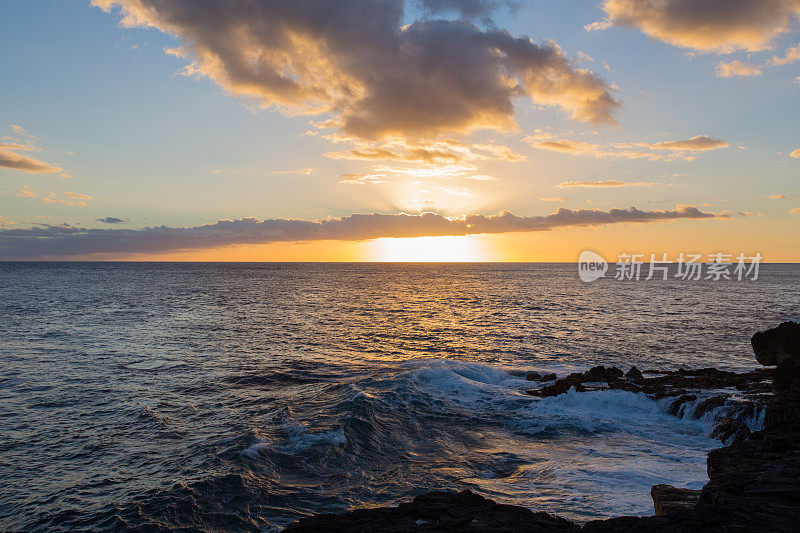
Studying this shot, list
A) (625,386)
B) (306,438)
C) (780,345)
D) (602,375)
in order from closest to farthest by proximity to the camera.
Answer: (306,438), (780,345), (625,386), (602,375)

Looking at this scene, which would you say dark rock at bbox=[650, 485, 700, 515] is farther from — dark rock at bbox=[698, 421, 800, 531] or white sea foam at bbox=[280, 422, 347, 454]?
→ white sea foam at bbox=[280, 422, 347, 454]

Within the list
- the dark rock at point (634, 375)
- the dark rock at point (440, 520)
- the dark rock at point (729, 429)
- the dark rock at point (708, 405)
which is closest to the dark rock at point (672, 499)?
the dark rock at point (440, 520)

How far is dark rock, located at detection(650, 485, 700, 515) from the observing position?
9.23m

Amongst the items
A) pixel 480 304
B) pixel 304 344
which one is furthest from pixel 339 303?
pixel 304 344

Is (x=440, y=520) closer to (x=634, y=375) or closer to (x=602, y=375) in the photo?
(x=602, y=375)

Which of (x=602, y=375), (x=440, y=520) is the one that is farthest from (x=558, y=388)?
(x=440, y=520)

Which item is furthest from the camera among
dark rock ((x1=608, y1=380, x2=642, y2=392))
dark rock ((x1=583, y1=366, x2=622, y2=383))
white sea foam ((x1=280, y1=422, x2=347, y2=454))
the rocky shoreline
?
dark rock ((x1=583, y1=366, x2=622, y2=383))

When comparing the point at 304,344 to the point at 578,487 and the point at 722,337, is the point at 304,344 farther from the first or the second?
the point at 722,337

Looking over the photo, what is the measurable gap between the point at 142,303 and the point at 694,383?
75.7 m

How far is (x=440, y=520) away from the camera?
8297mm

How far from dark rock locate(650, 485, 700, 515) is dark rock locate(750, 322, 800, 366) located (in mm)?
14550

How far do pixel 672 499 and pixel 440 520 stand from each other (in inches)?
220

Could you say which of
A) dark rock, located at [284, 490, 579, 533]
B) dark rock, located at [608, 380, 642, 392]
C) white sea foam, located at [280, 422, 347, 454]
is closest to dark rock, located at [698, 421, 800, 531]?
dark rock, located at [284, 490, 579, 533]

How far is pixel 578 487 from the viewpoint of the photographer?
1341cm
